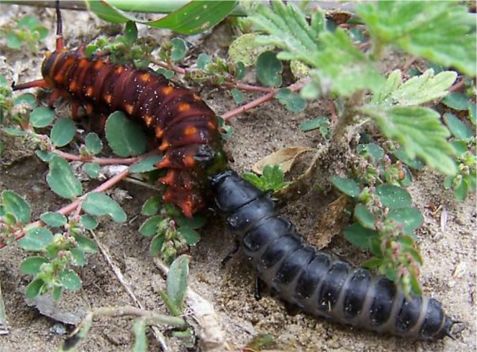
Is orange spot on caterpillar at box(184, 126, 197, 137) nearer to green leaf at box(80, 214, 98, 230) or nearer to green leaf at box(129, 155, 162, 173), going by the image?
green leaf at box(129, 155, 162, 173)

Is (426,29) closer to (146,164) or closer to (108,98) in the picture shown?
(146,164)

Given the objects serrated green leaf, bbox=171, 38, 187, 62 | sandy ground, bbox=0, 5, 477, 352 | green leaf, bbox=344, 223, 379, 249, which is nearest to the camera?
sandy ground, bbox=0, 5, 477, 352

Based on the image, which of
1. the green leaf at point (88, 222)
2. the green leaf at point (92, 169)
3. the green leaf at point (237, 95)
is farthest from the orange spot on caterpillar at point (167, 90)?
the green leaf at point (88, 222)

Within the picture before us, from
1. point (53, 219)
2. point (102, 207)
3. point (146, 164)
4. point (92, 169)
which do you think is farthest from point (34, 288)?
point (146, 164)

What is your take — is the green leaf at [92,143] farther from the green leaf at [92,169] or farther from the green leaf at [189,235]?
the green leaf at [189,235]

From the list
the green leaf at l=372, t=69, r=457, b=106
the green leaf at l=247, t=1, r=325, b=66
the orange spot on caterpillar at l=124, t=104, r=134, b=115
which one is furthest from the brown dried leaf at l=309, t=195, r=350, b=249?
the orange spot on caterpillar at l=124, t=104, r=134, b=115

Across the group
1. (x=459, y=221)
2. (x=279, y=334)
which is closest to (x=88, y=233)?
(x=279, y=334)

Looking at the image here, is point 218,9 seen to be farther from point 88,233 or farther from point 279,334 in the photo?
point 279,334
